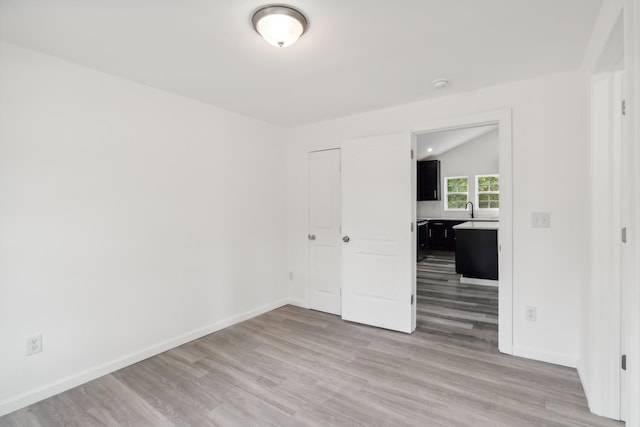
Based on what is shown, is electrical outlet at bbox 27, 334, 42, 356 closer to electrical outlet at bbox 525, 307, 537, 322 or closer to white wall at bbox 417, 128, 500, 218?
electrical outlet at bbox 525, 307, 537, 322

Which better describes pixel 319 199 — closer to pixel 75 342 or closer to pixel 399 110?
pixel 399 110

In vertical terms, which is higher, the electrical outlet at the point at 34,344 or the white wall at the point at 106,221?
the white wall at the point at 106,221

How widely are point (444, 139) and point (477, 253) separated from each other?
285 cm

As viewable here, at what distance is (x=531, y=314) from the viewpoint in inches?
99.7

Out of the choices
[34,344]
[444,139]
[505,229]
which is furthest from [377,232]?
[444,139]

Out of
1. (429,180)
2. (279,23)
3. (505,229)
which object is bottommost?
(505,229)

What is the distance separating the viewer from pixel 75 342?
2.22 metres

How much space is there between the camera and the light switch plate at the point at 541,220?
246 cm

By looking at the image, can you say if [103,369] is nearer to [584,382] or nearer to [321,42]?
[321,42]

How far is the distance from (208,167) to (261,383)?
208cm

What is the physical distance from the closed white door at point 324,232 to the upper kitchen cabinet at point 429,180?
5035 mm

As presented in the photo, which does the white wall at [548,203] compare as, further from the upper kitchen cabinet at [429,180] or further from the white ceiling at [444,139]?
the upper kitchen cabinet at [429,180]

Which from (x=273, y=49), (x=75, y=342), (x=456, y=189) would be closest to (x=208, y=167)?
(x=273, y=49)

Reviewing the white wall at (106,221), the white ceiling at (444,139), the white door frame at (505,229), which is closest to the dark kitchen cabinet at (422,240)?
the white ceiling at (444,139)
